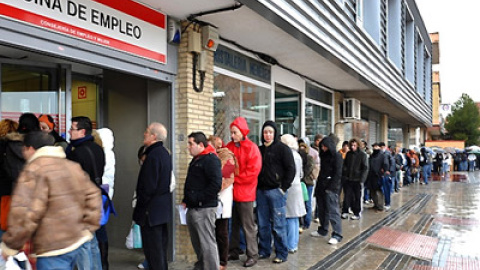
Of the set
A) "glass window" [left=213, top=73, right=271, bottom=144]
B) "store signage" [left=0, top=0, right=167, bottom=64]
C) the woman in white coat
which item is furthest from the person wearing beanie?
the woman in white coat

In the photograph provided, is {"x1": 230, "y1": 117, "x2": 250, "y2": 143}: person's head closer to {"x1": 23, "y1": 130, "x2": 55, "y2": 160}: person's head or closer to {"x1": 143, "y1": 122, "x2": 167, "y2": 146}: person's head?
{"x1": 143, "y1": 122, "x2": 167, "y2": 146}: person's head

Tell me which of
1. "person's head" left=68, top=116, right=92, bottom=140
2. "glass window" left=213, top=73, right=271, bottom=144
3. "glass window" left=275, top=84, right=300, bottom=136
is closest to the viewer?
"person's head" left=68, top=116, right=92, bottom=140

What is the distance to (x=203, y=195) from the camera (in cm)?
438

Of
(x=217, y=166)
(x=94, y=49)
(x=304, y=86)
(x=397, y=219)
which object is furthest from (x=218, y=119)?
(x=397, y=219)

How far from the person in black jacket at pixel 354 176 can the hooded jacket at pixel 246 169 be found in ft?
13.3

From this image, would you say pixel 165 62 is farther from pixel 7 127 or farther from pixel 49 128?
pixel 7 127

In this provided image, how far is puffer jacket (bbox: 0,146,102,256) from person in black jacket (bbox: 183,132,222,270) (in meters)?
1.71

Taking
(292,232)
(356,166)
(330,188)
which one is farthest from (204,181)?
(356,166)

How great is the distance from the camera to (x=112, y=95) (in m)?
6.12

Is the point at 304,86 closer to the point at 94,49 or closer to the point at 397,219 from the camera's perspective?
the point at 397,219

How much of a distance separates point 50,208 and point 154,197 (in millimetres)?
1670

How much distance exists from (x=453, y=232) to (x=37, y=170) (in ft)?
26.7

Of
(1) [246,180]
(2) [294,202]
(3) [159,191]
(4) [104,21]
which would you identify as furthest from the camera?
(2) [294,202]

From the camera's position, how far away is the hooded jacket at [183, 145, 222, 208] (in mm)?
4367
